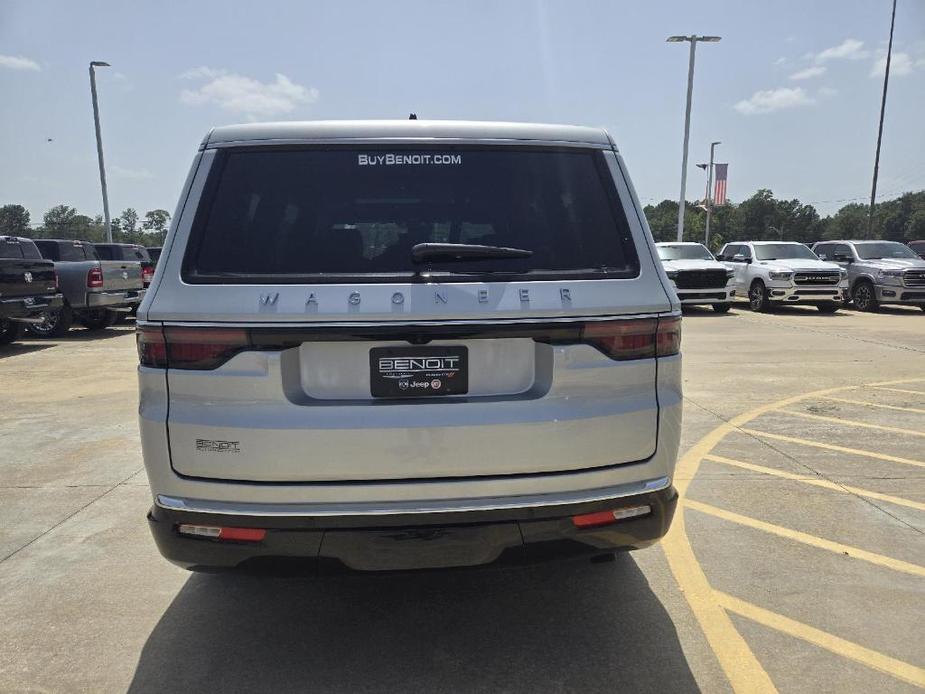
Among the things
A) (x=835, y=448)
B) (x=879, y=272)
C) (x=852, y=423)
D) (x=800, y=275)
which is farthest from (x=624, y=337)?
(x=879, y=272)

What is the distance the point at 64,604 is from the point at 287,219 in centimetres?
217

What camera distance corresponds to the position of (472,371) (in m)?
2.35

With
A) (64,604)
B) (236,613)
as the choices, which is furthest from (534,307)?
(64,604)

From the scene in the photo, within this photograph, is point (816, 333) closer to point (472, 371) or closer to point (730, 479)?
point (730, 479)

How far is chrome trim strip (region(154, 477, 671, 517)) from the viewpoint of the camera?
230 centimetres

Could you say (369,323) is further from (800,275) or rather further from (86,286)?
(800,275)

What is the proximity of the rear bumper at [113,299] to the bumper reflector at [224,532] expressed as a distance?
1329cm

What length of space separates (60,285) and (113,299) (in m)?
0.99

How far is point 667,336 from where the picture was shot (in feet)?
8.28

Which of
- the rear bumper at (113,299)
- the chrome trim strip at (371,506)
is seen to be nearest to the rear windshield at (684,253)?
the rear bumper at (113,299)

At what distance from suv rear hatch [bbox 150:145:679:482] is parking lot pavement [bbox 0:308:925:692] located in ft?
2.48

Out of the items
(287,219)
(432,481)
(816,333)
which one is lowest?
(816,333)

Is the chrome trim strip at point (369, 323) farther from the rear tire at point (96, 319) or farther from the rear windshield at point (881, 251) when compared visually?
the rear windshield at point (881, 251)

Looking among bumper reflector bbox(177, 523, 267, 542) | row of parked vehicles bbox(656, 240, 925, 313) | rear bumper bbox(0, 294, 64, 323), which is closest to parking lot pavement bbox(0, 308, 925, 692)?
bumper reflector bbox(177, 523, 267, 542)
